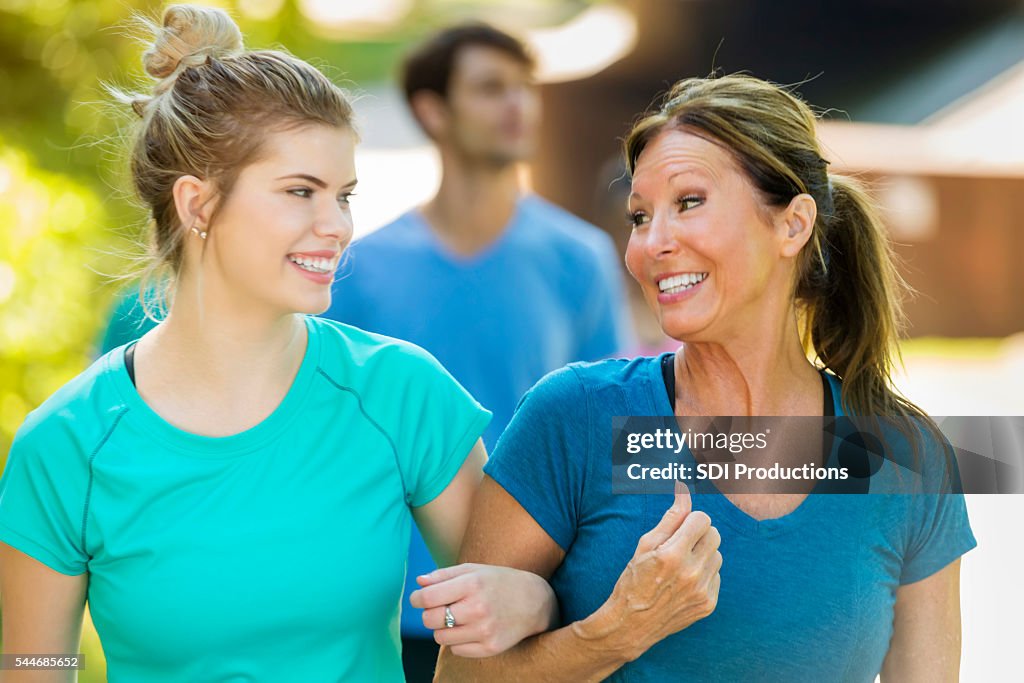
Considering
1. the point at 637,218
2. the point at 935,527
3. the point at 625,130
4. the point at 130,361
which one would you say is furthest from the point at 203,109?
the point at 625,130

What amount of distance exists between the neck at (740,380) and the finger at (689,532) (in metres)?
0.26

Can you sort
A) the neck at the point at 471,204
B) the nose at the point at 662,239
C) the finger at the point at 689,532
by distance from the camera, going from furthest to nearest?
the neck at the point at 471,204 < the nose at the point at 662,239 < the finger at the point at 689,532

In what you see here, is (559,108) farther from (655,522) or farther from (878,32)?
(655,522)

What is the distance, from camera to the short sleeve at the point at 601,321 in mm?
2623

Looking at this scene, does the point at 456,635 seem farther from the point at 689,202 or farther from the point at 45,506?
the point at 689,202

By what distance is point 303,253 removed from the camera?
1414 mm

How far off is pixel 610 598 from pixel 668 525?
0.42ft

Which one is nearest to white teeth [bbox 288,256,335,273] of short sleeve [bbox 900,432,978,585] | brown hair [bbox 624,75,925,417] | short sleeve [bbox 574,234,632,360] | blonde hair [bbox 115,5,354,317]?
blonde hair [bbox 115,5,354,317]

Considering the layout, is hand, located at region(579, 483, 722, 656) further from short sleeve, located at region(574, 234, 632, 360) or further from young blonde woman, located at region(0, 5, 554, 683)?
short sleeve, located at region(574, 234, 632, 360)

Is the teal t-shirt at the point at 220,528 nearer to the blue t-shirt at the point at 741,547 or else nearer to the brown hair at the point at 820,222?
the blue t-shirt at the point at 741,547

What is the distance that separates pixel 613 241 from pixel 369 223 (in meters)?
0.89

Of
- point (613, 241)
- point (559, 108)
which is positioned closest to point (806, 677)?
point (613, 241)

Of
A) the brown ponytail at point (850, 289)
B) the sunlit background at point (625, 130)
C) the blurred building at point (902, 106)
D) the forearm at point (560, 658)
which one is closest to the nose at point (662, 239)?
the brown ponytail at point (850, 289)

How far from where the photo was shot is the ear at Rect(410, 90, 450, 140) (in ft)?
8.78
